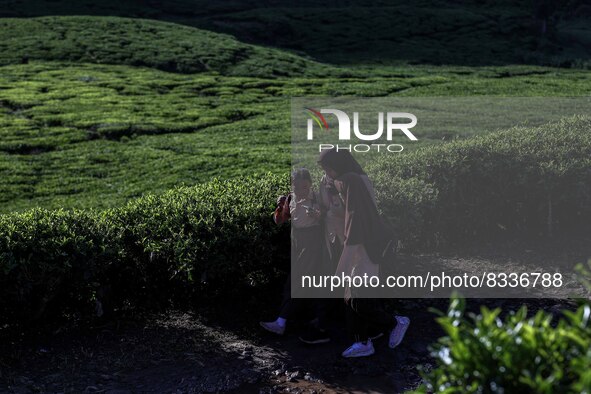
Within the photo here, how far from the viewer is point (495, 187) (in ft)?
32.2

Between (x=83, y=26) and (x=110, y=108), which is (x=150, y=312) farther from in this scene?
(x=83, y=26)

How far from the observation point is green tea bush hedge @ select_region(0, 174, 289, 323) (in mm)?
7152

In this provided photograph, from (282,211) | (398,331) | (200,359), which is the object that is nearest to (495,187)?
(398,331)

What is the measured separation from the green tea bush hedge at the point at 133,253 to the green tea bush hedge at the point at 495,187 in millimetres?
2127

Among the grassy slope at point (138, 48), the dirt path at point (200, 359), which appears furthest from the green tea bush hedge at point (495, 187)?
the grassy slope at point (138, 48)

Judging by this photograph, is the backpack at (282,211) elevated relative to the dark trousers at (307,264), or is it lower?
elevated

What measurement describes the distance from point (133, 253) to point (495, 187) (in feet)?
15.9

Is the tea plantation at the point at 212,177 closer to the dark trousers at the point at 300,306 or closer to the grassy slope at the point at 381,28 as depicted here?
the dark trousers at the point at 300,306

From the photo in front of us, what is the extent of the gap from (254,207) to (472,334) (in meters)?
5.11

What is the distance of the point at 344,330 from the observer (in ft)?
24.9

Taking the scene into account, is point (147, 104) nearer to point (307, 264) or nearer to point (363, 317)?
point (307, 264)

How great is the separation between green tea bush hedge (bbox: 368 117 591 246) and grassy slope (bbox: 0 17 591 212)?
773 cm

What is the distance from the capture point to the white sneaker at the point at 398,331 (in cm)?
715

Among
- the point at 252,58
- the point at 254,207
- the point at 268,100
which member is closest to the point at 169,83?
the point at 268,100
